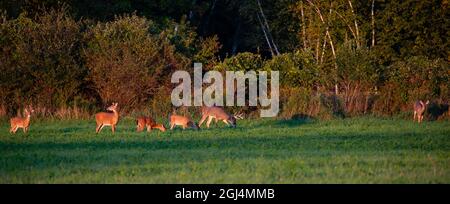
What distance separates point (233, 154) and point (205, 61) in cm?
1991

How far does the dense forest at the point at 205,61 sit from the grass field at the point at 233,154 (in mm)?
4655

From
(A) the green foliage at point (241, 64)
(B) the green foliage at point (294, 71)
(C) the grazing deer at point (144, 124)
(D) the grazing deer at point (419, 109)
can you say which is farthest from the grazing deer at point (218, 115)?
(B) the green foliage at point (294, 71)

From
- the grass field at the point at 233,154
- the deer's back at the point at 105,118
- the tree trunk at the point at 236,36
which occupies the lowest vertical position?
the grass field at the point at 233,154

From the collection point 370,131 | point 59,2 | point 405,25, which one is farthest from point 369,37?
point 370,131

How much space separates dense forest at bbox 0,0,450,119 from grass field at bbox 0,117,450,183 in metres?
4.65

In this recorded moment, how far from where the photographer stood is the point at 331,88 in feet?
112

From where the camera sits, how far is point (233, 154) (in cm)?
1842

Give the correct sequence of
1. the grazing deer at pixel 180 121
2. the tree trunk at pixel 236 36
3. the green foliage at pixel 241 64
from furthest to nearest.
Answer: the tree trunk at pixel 236 36
the green foliage at pixel 241 64
the grazing deer at pixel 180 121

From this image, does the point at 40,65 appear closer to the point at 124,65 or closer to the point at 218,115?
the point at 124,65

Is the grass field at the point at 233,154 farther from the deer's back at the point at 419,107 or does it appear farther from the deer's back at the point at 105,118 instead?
the deer's back at the point at 419,107

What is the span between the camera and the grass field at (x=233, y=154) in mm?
15055

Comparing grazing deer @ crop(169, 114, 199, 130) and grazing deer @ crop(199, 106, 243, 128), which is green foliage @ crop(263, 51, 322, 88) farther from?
grazing deer @ crop(169, 114, 199, 130)

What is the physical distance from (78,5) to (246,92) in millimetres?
12534

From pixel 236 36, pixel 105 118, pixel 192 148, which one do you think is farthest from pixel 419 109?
pixel 236 36
